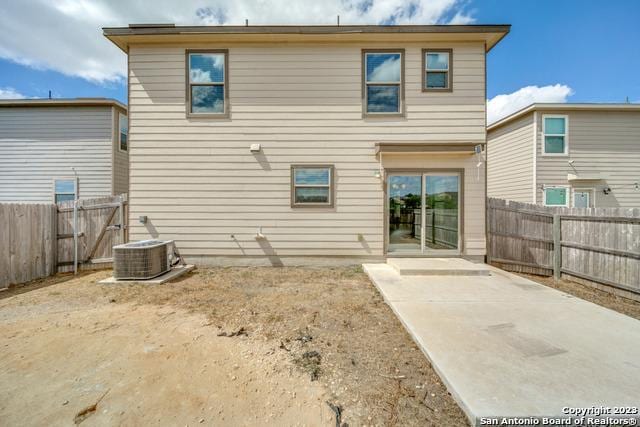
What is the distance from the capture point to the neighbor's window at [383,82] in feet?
20.7

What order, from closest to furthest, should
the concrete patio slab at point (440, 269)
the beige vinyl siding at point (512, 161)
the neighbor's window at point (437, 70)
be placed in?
the concrete patio slab at point (440, 269) < the neighbor's window at point (437, 70) < the beige vinyl siding at point (512, 161)

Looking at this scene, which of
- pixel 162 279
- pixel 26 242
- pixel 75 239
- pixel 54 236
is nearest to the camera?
pixel 162 279

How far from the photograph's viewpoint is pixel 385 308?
383cm

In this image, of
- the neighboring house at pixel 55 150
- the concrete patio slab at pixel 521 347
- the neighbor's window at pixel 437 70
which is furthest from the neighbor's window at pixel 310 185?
the neighboring house at pixel 55 150

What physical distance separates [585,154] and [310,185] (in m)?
11.1

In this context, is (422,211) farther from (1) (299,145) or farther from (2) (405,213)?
(1) (299,145)

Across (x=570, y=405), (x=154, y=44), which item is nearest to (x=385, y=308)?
(x=570, y=405)

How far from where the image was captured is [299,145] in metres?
6.35

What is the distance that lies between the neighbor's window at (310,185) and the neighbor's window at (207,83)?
240 cm

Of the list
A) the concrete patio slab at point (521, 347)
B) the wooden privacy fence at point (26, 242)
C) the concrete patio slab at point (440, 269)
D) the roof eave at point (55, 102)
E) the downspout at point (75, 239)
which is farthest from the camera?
the roof eave at point (55, 102)

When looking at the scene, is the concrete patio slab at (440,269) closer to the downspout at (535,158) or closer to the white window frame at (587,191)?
the downspout at (535,158)

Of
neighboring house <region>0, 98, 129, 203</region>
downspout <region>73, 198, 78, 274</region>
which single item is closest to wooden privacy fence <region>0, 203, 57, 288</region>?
downspout <region>73, 198, 78, 274</region>

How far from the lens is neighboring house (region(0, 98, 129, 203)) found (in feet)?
31.6

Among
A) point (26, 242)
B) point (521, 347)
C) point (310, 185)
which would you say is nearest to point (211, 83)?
point (310, 185)
